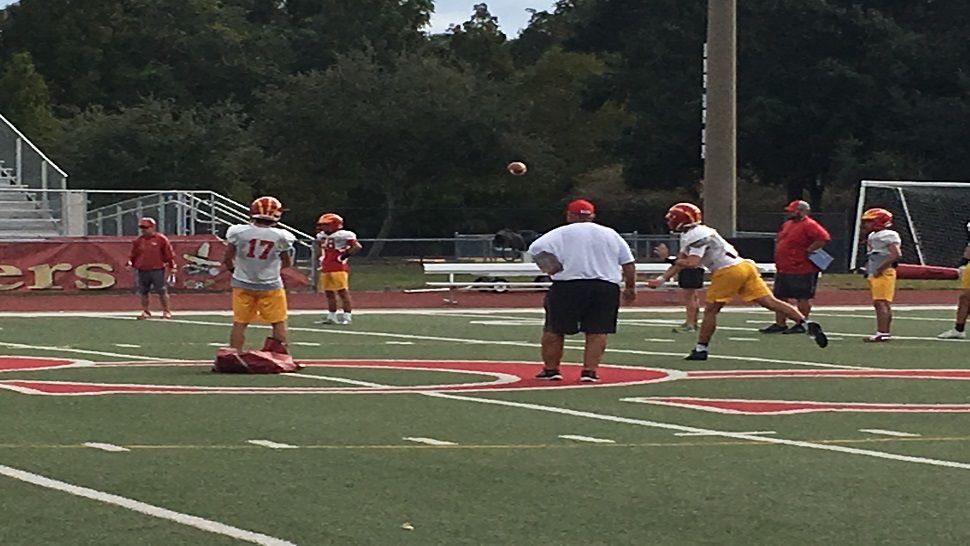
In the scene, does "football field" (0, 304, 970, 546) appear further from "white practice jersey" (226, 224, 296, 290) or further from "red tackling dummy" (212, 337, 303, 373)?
"white practice jersey" (226, 224, 296, 290)

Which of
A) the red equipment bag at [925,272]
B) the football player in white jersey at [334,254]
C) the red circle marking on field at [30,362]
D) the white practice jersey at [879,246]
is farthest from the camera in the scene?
the red equipment bag at [925,272]

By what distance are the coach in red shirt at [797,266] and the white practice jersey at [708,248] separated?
15.1ft

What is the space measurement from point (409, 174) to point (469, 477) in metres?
48.6

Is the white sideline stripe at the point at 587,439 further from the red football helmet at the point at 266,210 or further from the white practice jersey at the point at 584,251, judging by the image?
the red football helmet at the point at 266,210

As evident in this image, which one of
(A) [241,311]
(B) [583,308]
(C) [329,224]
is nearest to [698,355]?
(B) [583,308]

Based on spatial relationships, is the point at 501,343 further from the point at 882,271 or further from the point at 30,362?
the point at 30,362

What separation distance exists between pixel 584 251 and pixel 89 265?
71.3ft

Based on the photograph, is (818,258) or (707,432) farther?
(818,258)

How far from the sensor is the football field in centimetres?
827

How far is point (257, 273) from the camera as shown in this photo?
17.0m

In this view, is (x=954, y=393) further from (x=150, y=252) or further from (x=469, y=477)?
(x=150, y=252)

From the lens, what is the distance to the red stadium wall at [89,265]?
3528 centimetres

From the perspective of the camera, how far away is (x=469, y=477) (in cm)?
970

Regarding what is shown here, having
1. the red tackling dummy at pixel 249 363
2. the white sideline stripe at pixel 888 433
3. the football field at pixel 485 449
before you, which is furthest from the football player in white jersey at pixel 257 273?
the white sideline stripe at pixel 888 433
